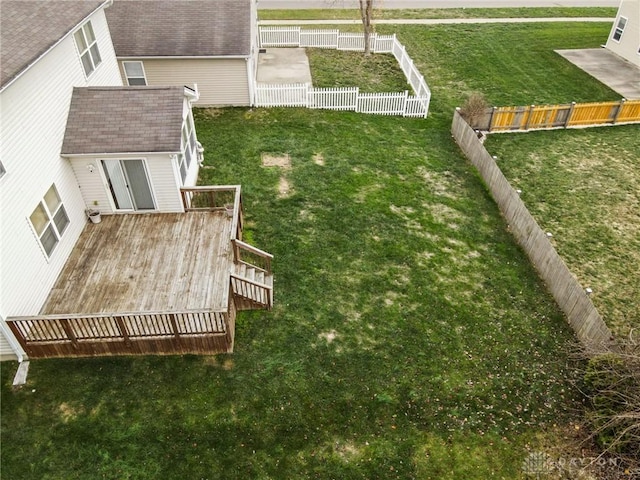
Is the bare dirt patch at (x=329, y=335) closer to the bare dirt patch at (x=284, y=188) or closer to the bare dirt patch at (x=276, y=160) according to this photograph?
the bare dirt patch at (x=284, y=188)

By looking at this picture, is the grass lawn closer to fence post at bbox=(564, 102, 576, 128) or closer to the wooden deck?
the wooden deck

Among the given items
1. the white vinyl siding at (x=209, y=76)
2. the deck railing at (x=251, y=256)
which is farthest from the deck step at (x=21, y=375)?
the white vinyl siding at (x=209, y=76)

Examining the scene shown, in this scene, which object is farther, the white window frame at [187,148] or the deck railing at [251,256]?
the white window frame at [187,148]

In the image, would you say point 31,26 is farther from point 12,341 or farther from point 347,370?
point 347,370

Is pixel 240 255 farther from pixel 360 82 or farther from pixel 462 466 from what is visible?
pixel 360 82

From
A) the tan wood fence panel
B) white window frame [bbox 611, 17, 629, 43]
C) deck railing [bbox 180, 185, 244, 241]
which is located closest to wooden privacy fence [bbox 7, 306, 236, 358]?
deck railing [bbox 180, 185, 244, 241]

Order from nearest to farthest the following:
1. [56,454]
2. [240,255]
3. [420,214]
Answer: [56,454] < [240,255] < [420,214]

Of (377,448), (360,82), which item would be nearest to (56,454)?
(377,448)
